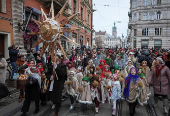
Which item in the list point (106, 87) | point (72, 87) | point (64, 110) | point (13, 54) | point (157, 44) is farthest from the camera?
point (157, 44)

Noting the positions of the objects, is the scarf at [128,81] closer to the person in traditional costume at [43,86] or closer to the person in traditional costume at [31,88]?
the person in traditional costume at [43,86]

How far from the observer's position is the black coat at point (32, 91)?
180 inches

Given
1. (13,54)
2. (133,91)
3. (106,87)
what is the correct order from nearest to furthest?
(133,91), (106,87), (13,54)

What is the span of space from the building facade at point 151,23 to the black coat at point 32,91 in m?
35.3

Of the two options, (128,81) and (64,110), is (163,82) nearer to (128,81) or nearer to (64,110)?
(128,81)

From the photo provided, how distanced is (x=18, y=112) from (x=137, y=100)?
3981 mm

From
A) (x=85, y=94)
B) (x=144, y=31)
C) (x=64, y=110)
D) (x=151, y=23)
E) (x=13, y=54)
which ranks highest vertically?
(x=151, y=23)

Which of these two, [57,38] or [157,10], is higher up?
[157,10]

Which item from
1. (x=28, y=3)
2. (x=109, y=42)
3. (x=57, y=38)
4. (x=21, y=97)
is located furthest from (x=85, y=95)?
(x=109, y=42)

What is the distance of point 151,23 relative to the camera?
35500 mm

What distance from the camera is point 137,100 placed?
452cm

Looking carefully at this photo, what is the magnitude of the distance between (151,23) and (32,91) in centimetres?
3717

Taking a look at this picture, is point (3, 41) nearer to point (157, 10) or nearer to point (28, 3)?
point (28, 3)

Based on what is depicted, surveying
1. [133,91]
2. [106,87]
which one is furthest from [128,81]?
[106,87]
